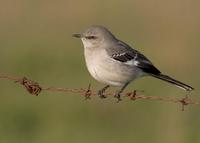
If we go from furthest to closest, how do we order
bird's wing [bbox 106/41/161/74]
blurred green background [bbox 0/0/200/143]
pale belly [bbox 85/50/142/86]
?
blurred green background [bbox 0/0/200/143], bird's wing [bbox 106/41/161/74], pale belly [bbox 85/50/142/86]

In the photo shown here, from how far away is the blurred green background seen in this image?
12.6 metres

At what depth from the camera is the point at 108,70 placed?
11.2m

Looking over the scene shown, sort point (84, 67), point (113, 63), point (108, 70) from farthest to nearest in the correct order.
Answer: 1. point (84, 67)
2. point (113, 63)
3. point (108, 70)

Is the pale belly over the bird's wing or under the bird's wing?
under

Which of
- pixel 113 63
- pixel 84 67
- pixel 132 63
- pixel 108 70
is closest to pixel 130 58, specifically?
pixel 132 63

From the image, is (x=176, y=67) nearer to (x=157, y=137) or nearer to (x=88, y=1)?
(x=157, y=137)

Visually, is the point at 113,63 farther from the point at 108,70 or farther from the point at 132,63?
the point at 132,63

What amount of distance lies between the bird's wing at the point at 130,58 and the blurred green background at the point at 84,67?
3.61 feet

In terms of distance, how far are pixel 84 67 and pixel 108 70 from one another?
5.14 metres

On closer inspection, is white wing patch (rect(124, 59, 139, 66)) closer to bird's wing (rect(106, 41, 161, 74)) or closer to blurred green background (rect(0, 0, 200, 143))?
bird's wing (rect(106, 41, 161, 74))

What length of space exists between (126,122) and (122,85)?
1901 millimetres

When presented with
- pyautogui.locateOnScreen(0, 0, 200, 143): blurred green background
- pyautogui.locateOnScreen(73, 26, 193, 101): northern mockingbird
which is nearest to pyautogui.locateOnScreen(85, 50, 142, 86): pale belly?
pyautogui.locateOnScreen(73, 26, 193, 101): northern mockingbird

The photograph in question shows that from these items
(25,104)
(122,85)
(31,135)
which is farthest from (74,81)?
(122,85)

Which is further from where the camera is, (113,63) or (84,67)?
(84,67)
